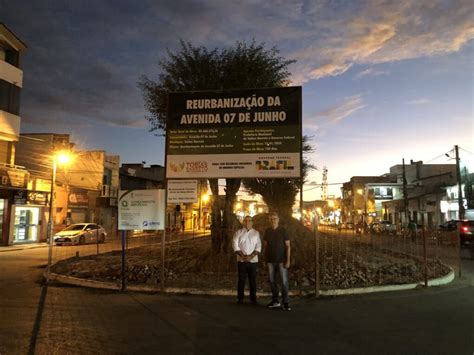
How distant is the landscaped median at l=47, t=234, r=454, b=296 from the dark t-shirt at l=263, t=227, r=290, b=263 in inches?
62.0

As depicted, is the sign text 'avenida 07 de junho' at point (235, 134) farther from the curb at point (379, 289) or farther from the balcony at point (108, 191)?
the balcony at point (108, 191)

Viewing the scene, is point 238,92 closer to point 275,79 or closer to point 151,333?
point 275,79

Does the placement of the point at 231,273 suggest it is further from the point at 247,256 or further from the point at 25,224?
the point at 25,224

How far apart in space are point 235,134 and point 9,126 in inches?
870

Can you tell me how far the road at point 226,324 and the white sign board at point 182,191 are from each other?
7.76 feet

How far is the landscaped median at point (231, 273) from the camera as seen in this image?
10.5 metres

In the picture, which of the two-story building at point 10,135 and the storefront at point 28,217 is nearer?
the two-story building at point 10,135

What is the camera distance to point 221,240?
12844 millimetres

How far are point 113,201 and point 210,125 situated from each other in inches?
1408

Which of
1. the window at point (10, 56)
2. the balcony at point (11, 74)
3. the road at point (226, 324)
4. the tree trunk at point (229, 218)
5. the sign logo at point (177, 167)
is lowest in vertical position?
the road at point (226, 324)

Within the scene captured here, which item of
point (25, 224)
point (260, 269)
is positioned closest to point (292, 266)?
point (260, 269)

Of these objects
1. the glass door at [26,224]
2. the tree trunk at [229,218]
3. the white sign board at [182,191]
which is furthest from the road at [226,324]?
the glass door at [26,224]

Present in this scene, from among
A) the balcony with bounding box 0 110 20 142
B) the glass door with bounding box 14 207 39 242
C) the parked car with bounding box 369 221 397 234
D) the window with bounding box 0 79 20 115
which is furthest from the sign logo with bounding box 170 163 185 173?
the glass door with bounding box 14 207 39 242

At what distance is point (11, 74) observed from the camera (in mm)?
28406
